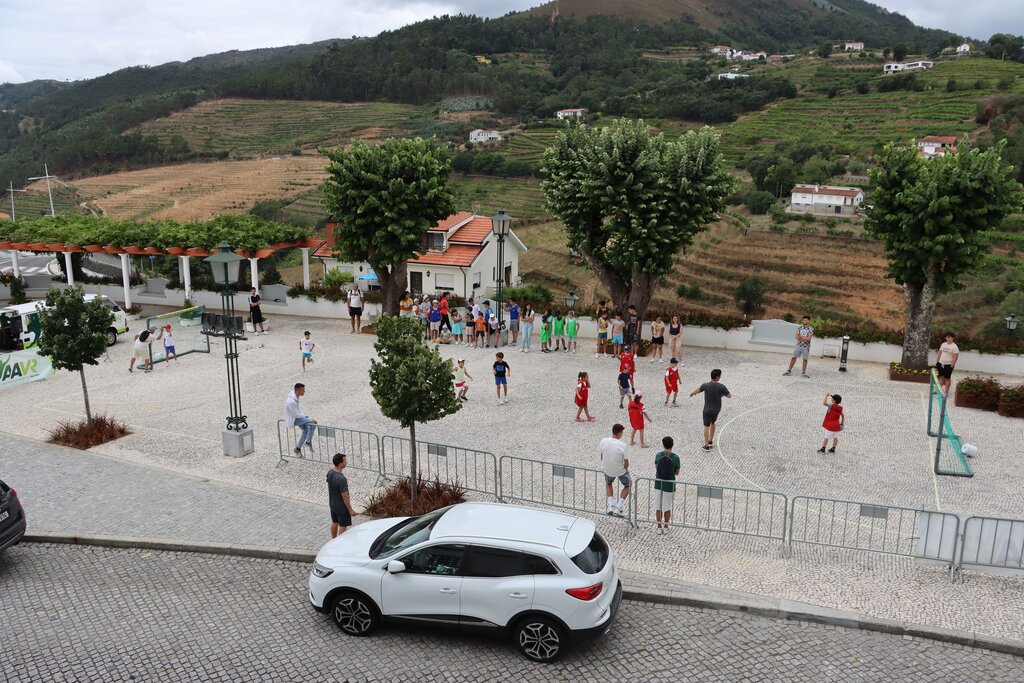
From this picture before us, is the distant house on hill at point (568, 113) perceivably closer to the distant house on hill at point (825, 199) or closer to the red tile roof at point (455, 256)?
the distant house on hill at point (825, 199)

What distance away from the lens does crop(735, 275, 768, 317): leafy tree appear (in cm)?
5112

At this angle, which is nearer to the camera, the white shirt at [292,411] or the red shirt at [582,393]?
the white shirt at [292,411]

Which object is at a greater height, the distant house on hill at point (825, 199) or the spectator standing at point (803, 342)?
the distant house on hill at point (825, 199)

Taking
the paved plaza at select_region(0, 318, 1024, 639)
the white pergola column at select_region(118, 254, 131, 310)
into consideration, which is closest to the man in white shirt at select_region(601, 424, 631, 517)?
the paved plaza at select_region(0, 318, 1024, 639)

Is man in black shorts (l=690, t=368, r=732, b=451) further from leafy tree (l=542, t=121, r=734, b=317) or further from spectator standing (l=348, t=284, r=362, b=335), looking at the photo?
spectator standing (l=348, t=284, r=362, b=335)

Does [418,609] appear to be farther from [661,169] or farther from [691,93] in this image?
[691,93]

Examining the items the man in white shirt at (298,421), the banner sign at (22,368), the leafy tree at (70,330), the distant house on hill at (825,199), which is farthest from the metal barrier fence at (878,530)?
the distant house on hill at (825,199)

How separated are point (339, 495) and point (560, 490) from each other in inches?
160

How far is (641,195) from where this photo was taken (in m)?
23.5

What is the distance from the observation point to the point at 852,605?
9.33 meters

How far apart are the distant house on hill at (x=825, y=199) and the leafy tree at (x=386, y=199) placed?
4947 centimetres

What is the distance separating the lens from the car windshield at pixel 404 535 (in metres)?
8.69

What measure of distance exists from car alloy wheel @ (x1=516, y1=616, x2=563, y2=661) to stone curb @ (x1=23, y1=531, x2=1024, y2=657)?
1.81 metres

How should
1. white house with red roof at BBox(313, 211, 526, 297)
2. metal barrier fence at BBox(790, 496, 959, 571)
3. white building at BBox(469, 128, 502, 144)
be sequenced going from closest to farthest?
metal barrier fence at BBox(790, 496, 959, 571) → white house with red roof at BBox(313, 211, 526, 297) → white building at BBox(469, 128, 502, 144)
